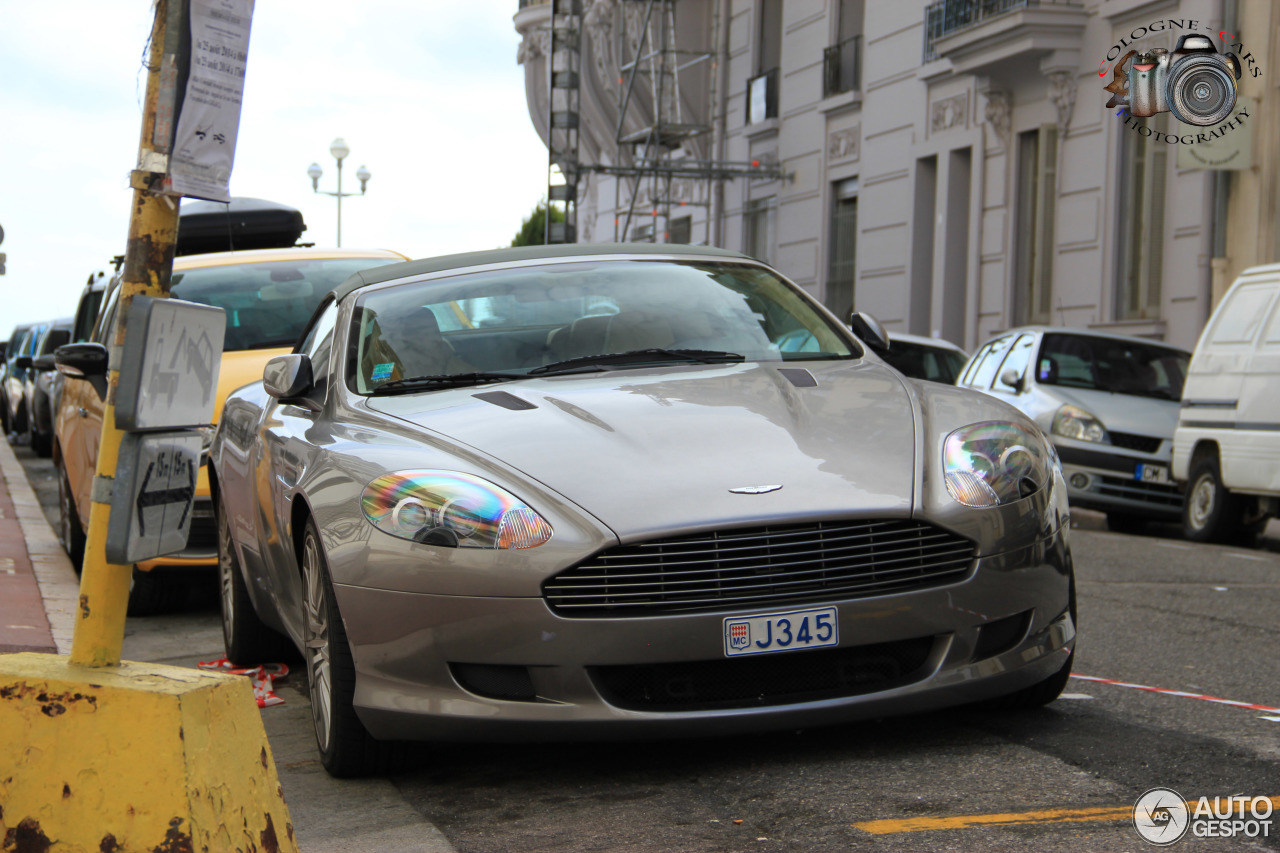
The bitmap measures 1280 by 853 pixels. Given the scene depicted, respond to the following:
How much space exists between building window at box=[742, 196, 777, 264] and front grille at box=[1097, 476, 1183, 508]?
17.9 m

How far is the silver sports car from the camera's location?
154 inches

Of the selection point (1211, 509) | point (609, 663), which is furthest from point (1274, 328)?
point (609, 663)

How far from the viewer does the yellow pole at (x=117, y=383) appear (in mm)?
3170

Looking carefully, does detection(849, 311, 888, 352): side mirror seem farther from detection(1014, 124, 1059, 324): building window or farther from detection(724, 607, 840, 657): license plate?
detection(1014, 124, 1059, 324): building window

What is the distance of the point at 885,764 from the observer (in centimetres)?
408

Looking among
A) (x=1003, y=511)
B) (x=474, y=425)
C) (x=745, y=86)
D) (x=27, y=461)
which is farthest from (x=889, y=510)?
(x=745, y=86)

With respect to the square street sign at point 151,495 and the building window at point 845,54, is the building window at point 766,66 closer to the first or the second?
the building window at point 845,54

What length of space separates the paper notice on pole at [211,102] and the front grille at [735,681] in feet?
4.81

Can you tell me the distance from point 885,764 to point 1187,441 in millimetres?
8536

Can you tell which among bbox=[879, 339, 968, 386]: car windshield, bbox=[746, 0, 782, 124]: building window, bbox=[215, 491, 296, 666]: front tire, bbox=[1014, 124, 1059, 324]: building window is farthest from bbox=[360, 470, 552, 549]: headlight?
bbox=[746, 0, 782, 124]: building window

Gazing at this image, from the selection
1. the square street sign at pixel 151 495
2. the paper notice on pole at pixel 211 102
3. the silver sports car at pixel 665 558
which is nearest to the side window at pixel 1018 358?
the silver sports car at pixel 665 558

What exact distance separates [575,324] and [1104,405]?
869 centimetres

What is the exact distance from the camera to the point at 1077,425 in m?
12.8

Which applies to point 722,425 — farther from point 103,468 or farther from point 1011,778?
point 103,468
